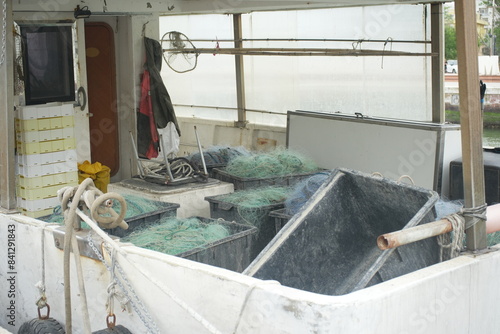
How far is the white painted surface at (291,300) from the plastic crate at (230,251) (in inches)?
26.2

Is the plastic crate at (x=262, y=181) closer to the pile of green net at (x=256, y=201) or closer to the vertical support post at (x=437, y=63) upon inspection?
the pile of green net at (x=256, y=201)

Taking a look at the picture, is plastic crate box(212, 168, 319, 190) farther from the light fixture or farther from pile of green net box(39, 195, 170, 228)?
the light fixture

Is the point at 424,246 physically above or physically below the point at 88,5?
below

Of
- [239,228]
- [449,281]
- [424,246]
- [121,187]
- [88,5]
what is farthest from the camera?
[88,5]

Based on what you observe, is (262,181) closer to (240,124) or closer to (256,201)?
(256,201)

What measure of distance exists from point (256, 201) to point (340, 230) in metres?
1.24

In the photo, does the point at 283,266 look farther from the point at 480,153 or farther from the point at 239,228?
the point at 480,153

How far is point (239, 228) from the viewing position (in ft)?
16.3

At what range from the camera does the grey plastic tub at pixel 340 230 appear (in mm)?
4168

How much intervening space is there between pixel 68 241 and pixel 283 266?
1.32m

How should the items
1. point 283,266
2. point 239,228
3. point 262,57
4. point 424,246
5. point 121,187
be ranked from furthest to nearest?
1. point 262,57
2. point 121,187
3. point 239,228
4. point 283,266
5. point 424,246

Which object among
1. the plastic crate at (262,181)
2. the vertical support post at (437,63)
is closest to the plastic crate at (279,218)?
the plastic crate at (262,181)

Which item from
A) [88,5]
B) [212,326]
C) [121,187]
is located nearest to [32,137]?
[121,187]

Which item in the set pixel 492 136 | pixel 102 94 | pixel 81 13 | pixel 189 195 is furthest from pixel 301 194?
pixel 492 136
